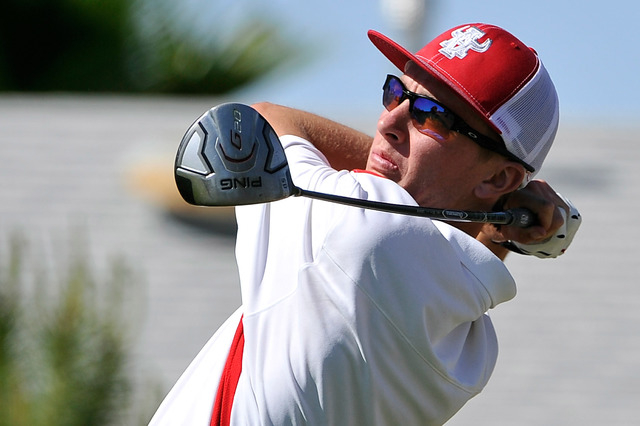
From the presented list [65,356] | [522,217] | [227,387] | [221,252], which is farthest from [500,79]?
[221,252]

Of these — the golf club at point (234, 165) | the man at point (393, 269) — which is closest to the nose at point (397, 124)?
the man at point (393, 269)

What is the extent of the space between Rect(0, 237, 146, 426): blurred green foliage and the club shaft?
3.71 metres

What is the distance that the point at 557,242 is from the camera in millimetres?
3533

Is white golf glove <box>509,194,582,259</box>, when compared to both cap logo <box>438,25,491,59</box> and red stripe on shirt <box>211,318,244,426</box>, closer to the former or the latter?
cap logo <box>438,25,491,59</box>

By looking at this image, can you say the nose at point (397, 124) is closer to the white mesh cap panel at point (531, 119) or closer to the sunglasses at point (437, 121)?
the sunglasses at point (437, 121)

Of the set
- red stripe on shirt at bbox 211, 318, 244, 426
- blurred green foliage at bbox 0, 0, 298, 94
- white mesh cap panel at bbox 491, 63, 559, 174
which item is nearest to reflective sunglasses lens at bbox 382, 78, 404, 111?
white mesh cap panel at bbox 491, 63, 559, 174

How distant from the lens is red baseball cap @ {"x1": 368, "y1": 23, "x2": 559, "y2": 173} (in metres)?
3.10

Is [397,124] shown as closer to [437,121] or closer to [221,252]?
[437,121]

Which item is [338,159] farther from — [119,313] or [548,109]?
[119,313]

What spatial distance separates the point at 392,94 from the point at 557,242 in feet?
2.34

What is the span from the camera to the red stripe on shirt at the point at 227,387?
9.55 feet

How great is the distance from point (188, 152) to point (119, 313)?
4.23 meters

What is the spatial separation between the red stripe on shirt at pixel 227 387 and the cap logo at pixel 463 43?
93 centimetres

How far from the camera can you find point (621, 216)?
866 centimetres
